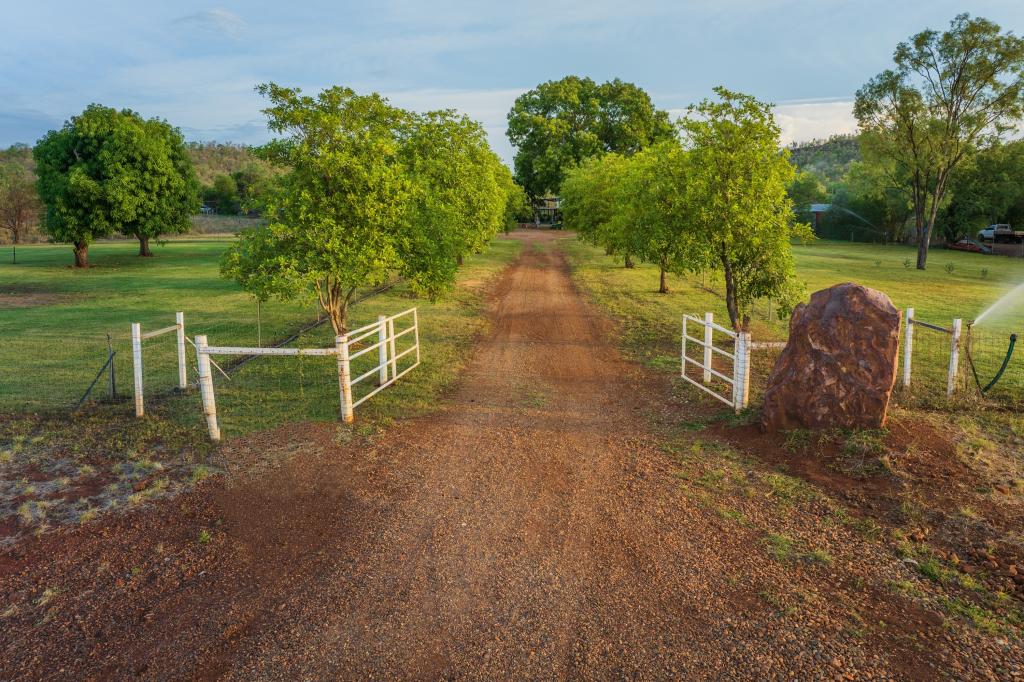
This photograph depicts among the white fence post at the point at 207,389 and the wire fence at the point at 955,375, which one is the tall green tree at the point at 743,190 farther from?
the white fence post at the point at 207,389

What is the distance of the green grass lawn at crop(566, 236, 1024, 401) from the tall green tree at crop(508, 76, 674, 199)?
75.6 ft

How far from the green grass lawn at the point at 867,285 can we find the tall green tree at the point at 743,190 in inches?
96.3

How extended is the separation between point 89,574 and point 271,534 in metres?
1.66

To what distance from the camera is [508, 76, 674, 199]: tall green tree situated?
69750 mm

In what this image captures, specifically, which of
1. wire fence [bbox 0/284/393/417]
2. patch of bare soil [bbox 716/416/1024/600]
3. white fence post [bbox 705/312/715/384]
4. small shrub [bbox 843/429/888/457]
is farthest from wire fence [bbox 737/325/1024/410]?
wire fence [bbox 0/284/393/417]

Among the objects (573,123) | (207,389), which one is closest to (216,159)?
(573,123)

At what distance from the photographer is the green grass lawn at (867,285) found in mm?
14961

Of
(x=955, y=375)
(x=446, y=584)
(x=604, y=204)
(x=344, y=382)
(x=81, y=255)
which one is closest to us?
(x=446, y=584)

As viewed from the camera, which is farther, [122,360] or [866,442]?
[122,360]

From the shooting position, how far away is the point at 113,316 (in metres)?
22.6

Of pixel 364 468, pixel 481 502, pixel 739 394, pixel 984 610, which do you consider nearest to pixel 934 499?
pixel 984 610

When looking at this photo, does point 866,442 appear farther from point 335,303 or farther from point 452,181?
point 452,181

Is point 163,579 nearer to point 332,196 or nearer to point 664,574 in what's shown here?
point 664,574

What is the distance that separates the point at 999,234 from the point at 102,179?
6553 cm
